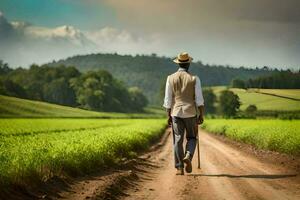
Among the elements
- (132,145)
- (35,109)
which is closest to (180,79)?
(132,145)

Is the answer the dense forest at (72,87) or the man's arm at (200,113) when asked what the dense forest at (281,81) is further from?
the dense forest at (72,87)

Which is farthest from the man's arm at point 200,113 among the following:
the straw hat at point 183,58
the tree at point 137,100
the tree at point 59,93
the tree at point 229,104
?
the tree at point 137,100

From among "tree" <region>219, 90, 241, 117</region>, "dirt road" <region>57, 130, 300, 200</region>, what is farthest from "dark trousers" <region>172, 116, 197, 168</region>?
"tree" <region>219, 90, 241, 117</region>

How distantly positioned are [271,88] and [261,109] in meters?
10.9

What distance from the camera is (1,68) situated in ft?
583

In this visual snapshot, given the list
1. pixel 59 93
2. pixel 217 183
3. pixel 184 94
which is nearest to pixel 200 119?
pixel 184 94

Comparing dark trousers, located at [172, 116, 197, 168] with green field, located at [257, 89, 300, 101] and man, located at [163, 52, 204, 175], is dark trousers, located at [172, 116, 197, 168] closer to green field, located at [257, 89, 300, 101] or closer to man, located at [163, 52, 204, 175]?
man, located at [163, 52, 204, 175]

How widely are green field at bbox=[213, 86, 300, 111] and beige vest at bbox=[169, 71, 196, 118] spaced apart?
23.1 m

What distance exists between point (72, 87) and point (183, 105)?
444 feet

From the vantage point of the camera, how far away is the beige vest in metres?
13.8

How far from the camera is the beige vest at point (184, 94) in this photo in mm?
13836

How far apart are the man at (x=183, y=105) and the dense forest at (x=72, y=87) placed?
368ft

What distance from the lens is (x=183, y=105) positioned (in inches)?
547

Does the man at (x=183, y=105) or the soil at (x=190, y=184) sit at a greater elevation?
the man at (x=183, y=105)
